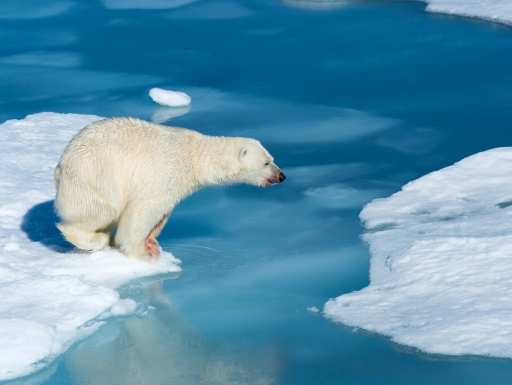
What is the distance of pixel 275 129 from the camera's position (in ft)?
22.9

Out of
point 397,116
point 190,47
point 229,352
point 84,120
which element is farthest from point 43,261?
point 190,47

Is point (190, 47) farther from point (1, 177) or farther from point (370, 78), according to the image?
point (1, 177)

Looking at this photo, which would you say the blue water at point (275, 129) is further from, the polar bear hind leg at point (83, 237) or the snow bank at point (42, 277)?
the polar bear hind leg at point (83, 237)

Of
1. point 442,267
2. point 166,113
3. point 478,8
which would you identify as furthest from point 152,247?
point 478,8

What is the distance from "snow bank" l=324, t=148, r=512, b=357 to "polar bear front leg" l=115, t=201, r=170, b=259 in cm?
113

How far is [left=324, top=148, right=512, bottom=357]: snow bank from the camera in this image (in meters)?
3.50

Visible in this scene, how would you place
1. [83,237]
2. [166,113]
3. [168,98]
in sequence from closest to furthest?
[83,237] → [166,113] → [168,98]

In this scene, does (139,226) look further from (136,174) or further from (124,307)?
(124,307)

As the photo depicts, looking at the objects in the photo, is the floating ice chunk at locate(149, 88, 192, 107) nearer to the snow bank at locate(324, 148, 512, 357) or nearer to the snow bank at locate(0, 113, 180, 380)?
the snow bank at locate(0, 113, 180, 380)

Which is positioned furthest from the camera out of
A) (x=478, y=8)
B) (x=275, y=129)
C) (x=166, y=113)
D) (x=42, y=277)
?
(x=478, y=8)

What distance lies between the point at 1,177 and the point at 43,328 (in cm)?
231

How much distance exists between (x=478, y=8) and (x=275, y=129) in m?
4.86

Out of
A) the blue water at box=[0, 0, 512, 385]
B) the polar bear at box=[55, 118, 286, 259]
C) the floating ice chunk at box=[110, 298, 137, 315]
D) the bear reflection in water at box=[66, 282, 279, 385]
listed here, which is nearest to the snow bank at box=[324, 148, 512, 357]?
the blue water at box=[0, 0, 512, 385]

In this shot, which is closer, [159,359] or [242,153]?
[159,359]
